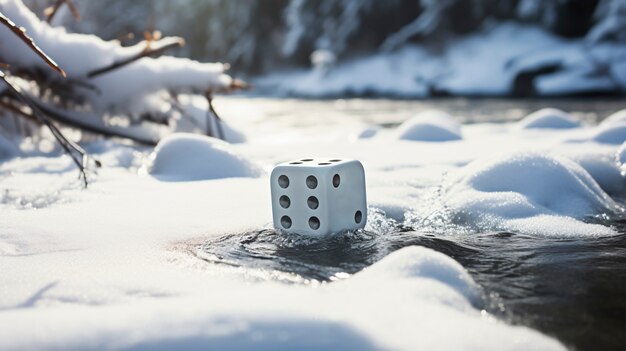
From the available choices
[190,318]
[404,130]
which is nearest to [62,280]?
[190,318]

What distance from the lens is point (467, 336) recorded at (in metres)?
1.23

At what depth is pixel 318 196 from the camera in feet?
7.04

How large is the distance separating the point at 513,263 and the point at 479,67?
20.6 metres

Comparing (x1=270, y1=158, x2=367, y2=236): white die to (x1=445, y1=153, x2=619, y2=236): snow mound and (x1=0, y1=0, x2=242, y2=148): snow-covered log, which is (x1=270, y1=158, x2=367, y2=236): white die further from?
(x1=0, y1=0, x2=242, y2=148): snow-covered log

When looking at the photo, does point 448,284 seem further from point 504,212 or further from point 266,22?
point 266,22

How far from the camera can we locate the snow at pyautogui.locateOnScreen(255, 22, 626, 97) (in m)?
17.4

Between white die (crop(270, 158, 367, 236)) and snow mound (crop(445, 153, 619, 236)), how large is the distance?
1.69 feet

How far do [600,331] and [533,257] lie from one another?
1.96ft

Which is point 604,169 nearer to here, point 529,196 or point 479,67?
point 529,196

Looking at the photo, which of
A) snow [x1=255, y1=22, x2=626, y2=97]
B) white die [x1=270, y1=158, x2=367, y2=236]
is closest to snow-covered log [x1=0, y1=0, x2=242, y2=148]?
white die [x1=270, y1=158, x2=367, y2=236]

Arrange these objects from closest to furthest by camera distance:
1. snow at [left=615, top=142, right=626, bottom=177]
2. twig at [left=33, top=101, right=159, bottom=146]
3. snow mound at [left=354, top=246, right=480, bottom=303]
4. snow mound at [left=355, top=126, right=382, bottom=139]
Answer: snow mound at [left=354, top=246, right=480, bottom=303], snow at [left=615, top=142, right=626, bottom=177], twig at [left=33, top=101, right=159, bottom=146], snow mound at [left=355, top=126, right=382, bottom=139]

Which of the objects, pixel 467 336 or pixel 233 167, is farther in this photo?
pixel 233 167

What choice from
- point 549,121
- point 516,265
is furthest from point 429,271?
point 549,121

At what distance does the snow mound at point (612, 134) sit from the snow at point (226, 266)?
420mm
